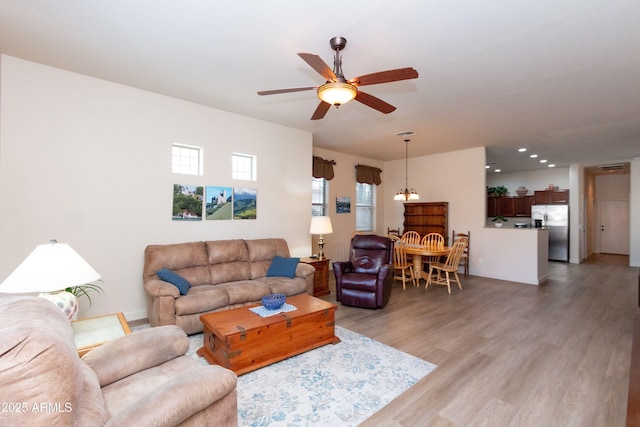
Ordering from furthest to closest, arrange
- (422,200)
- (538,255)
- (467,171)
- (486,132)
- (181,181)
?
(422,200)
(467,171)
(538,255)
(486,132)
(181,181)

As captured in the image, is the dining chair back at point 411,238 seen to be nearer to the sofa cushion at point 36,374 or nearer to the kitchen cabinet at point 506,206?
the kitchen cabinet at point 506,206

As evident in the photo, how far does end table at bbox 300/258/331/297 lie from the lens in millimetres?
4734

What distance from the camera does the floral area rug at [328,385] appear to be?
6.55 ft

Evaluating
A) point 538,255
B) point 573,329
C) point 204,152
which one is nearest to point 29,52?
point 204,152

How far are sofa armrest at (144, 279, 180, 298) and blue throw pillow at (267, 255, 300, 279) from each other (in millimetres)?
1292

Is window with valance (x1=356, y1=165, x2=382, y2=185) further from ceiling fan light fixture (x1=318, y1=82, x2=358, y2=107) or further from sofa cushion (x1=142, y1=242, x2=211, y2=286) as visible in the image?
ceiling fan light fixture (x1=318, y1=82, x2=358, y2=107)

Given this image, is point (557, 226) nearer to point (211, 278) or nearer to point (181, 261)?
point (211, 278)

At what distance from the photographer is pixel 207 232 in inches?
165

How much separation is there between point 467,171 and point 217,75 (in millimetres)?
5582

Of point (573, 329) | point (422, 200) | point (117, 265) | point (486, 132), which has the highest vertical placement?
point (486, 132)

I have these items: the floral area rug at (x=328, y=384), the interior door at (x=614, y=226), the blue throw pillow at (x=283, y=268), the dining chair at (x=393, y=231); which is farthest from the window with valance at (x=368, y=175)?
the interior door at (x=614, y=226)

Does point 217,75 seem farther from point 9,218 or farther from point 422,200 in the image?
point 422,200

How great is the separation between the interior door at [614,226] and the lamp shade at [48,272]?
13.2 meters

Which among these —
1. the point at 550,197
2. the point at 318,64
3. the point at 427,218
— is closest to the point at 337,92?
the point at 318,64
